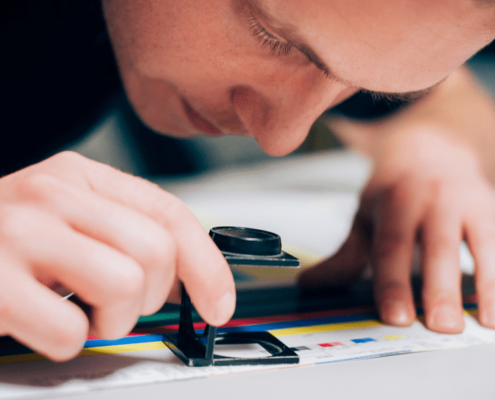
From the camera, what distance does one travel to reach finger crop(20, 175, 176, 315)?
0.34 m

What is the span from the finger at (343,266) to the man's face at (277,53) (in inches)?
7.5

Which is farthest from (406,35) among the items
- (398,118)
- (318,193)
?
(318,193)

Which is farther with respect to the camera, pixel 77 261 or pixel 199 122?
pixel 199 122

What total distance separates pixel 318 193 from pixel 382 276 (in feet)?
2.32

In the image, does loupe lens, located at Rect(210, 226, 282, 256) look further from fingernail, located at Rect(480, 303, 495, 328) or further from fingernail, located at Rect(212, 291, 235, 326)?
fingernail, located at Rect(480, 303, 495, 328)

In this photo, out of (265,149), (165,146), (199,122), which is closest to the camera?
(265,149)

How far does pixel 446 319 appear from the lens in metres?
0.53

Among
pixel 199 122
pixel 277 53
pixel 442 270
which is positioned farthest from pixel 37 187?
pixel 442 270

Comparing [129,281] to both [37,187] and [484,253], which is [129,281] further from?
[484,253]

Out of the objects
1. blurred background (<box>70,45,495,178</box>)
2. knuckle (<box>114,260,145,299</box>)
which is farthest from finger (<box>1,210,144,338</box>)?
blurred background (<box>70,45,495,178</box>)

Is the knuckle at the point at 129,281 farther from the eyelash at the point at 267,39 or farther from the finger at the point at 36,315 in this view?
the eyelash at the point at 267,39

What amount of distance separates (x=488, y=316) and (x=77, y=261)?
0.49 m

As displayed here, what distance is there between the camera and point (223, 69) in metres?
0.54

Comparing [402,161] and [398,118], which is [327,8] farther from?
[398,118]
